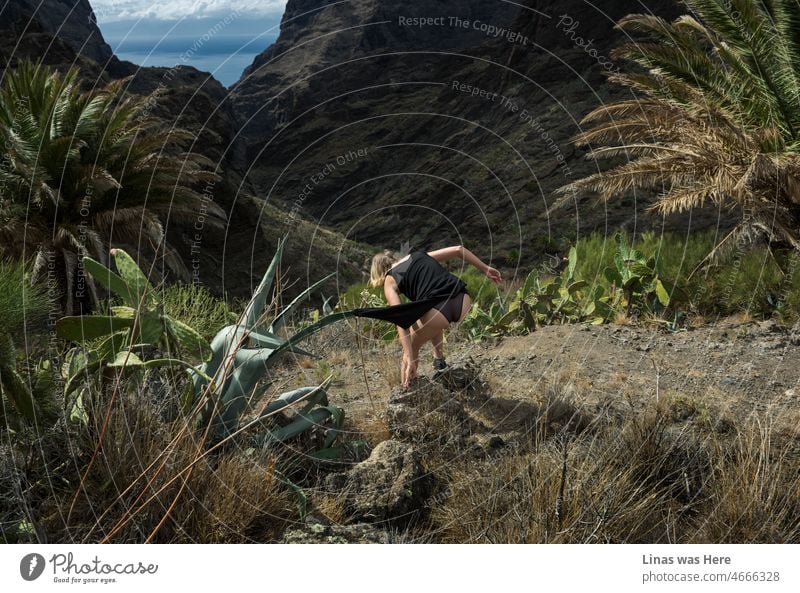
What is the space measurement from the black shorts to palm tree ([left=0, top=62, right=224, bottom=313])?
4748 mm

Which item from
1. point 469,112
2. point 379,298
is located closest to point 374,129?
point 469,112

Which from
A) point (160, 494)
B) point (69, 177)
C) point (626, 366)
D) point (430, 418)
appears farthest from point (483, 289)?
point (160, 494)

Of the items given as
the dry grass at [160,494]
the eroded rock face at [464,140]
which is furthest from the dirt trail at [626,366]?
the eroded rock face at [464,140]

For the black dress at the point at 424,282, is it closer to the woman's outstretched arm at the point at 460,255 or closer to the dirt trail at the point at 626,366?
the woman's outstretched arm at the point at 460,255

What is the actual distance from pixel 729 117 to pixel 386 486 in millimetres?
6514

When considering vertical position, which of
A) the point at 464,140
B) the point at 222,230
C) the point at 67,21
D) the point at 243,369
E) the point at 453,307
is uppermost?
the point at 67,21

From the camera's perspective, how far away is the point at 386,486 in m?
4.97

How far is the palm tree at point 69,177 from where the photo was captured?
10.0m

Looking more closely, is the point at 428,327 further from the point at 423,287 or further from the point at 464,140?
the point at 464,140

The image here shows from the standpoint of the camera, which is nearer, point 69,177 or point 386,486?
point 386,486

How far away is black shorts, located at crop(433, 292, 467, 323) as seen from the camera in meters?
6.02

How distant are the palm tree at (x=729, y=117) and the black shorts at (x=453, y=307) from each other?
3.24 metres

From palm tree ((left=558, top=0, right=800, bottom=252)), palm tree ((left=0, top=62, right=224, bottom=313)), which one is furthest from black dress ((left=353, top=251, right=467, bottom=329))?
palm tree ((left=0, top=62, right=224, bottom=313))

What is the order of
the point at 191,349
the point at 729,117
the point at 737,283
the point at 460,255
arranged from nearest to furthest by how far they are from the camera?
the point at 191,349, the point at 460,255, the point at 729,117, the point at 737,283
